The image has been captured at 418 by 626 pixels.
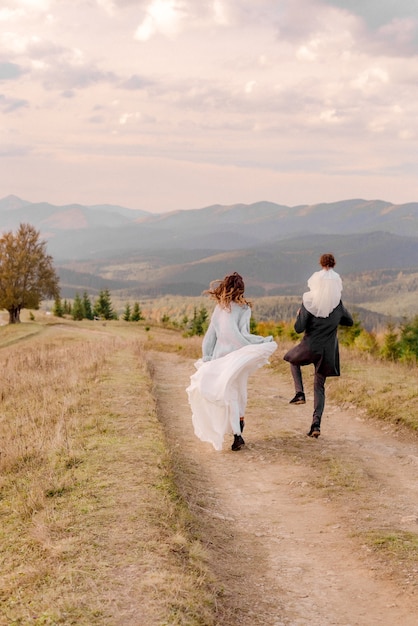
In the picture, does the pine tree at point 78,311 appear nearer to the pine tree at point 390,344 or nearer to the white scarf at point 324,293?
the pine tree at point 390,344

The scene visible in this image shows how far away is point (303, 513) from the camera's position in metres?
6.98

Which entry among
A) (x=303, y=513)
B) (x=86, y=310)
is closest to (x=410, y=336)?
(x=303, y=513)

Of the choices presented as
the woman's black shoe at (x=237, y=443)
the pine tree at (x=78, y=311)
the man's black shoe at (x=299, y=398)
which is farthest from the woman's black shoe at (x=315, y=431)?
the pine tree at (x=78, y=311)

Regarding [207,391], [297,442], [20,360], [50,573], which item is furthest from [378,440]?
[20,360]

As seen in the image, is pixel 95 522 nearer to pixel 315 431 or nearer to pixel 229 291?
pixel 229 291

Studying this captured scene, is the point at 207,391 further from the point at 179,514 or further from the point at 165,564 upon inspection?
the point at 165,564

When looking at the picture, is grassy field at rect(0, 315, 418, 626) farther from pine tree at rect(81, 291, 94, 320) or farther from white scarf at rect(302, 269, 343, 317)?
pine tree at rect(81, 291, 94, 320)

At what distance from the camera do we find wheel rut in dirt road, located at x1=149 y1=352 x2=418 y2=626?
4.90 meters

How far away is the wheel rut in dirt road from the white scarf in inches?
81.7

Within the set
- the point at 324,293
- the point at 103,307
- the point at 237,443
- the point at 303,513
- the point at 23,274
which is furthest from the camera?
the point at 103,307

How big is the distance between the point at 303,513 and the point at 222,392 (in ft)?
8.86

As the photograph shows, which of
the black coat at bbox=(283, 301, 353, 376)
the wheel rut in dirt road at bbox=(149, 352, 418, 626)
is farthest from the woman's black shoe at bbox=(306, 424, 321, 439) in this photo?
the black coat at bbox=(283, 301, 353, 376)

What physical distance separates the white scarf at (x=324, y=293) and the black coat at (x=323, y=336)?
0.37ft

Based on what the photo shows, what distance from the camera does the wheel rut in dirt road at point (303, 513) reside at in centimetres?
490
